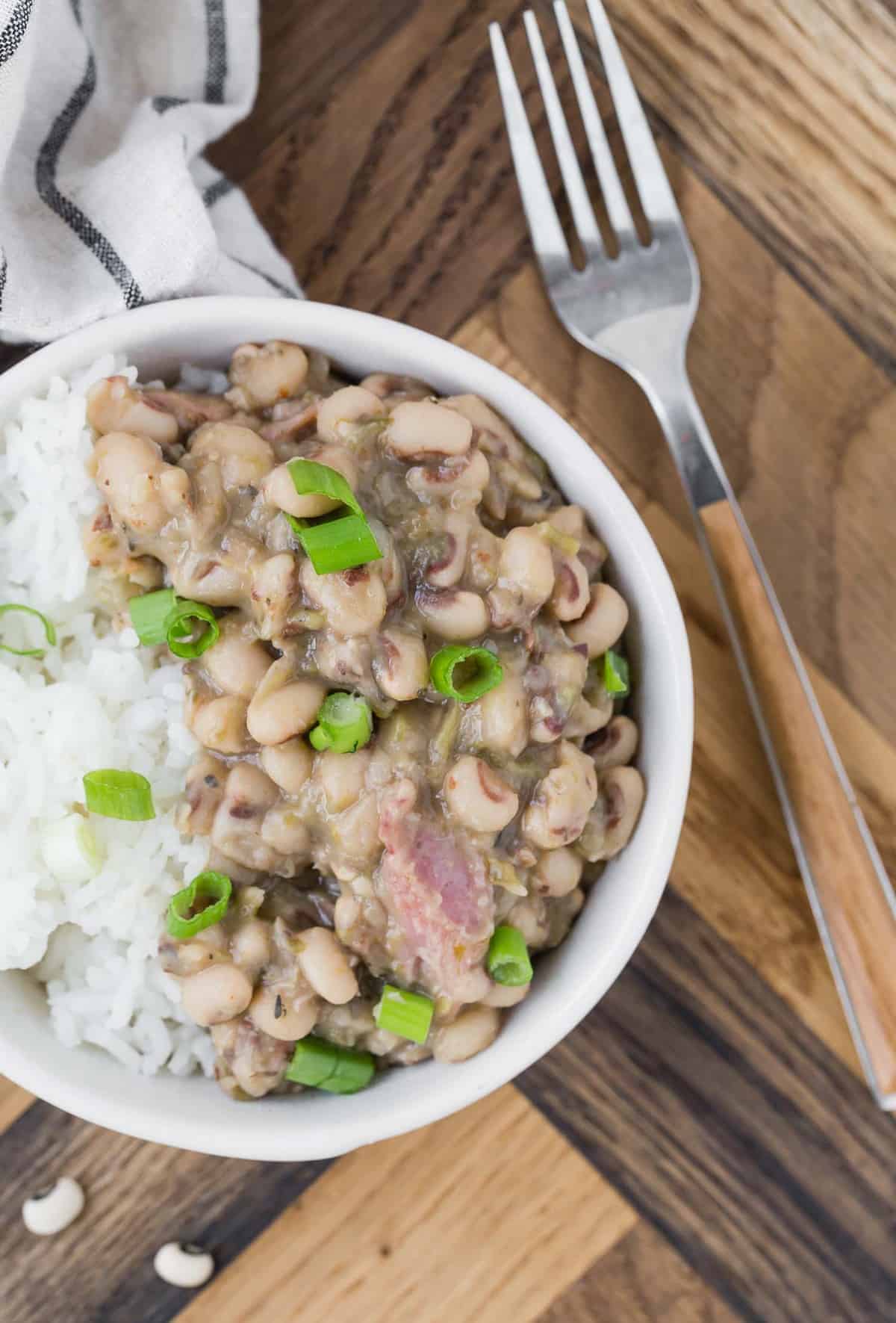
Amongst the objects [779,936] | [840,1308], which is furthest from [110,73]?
[840,1308]

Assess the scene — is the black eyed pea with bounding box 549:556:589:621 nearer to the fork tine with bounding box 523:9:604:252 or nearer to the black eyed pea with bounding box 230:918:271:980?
the black eyed pea with bounding box 230:918:271:980

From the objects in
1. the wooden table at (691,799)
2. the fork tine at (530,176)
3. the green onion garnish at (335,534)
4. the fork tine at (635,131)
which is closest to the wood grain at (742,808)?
the wooden table at (691,799)

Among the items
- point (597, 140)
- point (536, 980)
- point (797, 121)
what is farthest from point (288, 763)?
point (797, 121)

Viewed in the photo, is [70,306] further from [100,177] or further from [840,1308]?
[840,1308]

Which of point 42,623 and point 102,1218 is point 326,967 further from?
point 102,1218

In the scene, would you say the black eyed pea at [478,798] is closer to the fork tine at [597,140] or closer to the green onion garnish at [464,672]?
the green onion garnish at [464,672]

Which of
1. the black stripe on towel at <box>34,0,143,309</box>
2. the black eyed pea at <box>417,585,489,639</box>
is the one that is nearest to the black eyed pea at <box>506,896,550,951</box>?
the black eyed pea at <box>417,585,489,639</box>

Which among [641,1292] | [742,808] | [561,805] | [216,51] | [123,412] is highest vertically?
[216,51]
